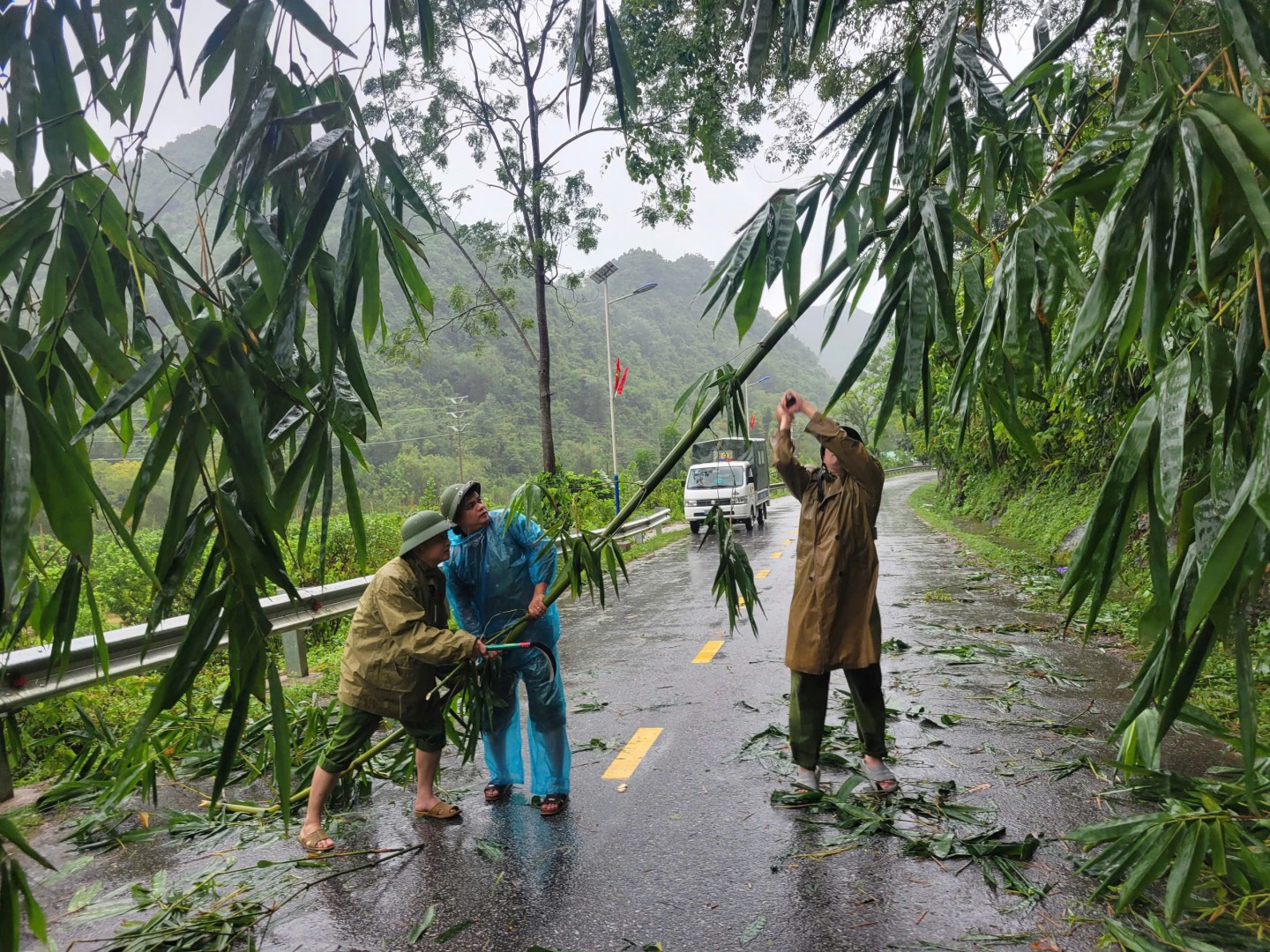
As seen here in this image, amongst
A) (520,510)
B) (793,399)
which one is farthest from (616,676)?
(793,399)

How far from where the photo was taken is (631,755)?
5609 mm

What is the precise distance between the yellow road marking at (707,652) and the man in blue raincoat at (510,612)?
3257 millimetres

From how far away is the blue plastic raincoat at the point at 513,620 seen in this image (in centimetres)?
486

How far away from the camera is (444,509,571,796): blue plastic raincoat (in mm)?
4859

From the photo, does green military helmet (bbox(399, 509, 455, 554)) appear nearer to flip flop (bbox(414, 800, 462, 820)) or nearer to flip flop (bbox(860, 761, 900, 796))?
flip flop (bbox(414, 800, 462, 820))

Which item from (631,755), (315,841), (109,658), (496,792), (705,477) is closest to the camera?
(315,841)

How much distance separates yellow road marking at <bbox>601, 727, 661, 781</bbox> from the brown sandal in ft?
1.43

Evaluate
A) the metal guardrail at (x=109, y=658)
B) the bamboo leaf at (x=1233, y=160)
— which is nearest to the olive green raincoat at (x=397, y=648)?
the metal guardrail at (x=109, y=658)

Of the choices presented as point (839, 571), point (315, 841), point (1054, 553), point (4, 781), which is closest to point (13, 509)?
point (315, 841)

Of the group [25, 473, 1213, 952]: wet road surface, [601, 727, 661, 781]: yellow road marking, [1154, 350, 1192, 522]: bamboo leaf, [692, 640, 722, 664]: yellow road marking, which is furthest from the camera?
[692, 640, 722, 664]: yellow road marking

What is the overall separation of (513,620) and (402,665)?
718mm

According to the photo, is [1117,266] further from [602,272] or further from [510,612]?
[602,272]

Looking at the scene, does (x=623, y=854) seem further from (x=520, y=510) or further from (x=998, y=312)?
(x=998, y=312)

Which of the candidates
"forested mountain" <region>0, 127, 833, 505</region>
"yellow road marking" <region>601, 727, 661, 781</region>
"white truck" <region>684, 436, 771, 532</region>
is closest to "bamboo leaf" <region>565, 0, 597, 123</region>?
"yellow road marking" <region>601, 727, 661, 781</region>
